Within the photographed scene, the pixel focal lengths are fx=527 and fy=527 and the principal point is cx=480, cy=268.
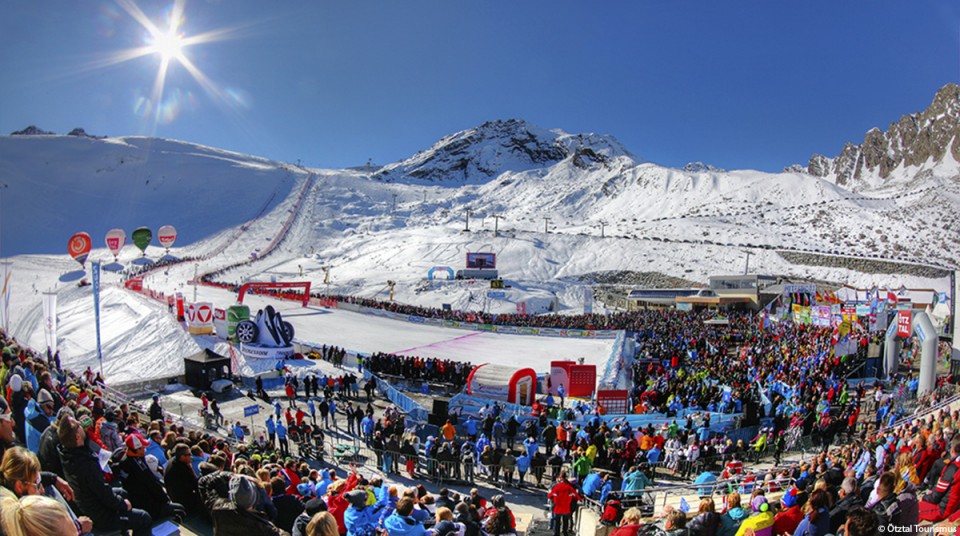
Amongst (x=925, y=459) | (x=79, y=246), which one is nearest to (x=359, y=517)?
(x=925, y=459)

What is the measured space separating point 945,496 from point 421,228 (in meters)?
88.3

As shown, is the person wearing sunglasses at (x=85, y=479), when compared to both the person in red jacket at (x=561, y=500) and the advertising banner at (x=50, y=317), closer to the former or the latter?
the person in red jacket at (x=561, y=500)

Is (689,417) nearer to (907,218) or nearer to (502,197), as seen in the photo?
(907,218)

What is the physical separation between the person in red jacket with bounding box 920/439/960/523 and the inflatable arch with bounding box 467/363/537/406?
515 inches

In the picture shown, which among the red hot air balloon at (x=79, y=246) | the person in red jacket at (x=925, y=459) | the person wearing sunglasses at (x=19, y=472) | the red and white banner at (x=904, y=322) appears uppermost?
the red hot air balloon at (x=79, y=246)

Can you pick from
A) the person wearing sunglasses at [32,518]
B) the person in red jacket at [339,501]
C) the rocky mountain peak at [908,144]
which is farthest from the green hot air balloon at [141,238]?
the rocky mountain peak at [908,144]

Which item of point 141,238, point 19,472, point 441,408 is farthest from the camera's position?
point 141,238

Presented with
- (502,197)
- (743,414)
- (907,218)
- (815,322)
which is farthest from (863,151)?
(743,414)

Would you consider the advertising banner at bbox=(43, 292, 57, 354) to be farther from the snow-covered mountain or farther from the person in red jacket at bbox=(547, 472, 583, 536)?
the person in red jacket at bbox=(547, 472, 583, 536)

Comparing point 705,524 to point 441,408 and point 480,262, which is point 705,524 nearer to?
point 441,408

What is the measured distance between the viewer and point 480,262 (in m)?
62.5

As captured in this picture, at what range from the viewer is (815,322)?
1090 inches

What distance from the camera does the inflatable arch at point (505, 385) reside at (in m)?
18.5

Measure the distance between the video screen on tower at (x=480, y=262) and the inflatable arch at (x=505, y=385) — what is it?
1697 inches
